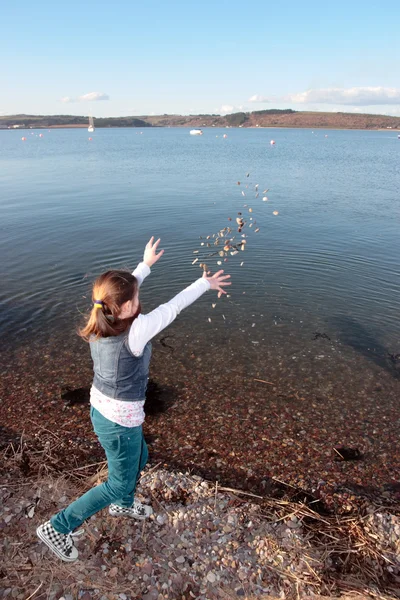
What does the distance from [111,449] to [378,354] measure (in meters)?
8.10

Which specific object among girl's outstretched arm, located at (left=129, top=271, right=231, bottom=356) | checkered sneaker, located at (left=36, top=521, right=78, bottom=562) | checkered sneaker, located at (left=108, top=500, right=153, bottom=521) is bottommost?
checkered sneaker, located at (left=108, top=500, right=153, bottom=521)

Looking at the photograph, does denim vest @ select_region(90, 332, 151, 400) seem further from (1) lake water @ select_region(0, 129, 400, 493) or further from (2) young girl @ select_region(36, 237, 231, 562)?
(1) lake water @ select_region(0, 129, 400, 493)

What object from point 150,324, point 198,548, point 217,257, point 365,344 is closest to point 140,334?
point 150,324

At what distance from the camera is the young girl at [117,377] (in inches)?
146

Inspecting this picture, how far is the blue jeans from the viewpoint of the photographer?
161 inches

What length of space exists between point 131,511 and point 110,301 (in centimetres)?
309

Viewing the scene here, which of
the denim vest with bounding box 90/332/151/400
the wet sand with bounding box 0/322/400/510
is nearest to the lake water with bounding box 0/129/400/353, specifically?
the wet sand with bounding box 0/322/400/510

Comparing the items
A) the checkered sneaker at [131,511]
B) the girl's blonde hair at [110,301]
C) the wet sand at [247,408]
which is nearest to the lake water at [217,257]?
the wet sand at [247,408]

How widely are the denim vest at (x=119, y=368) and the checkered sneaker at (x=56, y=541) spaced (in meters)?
1.89

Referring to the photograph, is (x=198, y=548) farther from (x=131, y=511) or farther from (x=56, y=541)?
(x=56, y=541)

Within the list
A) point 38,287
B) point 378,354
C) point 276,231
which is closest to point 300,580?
point 378,354

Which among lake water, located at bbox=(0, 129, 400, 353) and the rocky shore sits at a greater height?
lake water, located at bbox=(0, 129, 400, 353)

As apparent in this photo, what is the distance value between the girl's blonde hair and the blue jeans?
3.18ft

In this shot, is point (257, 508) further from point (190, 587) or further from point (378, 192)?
point (378, 192)
